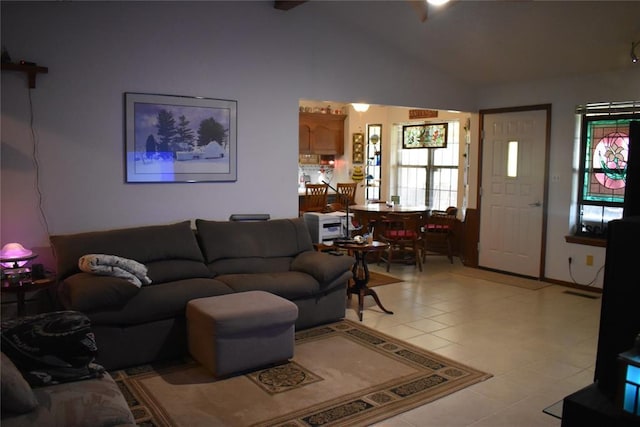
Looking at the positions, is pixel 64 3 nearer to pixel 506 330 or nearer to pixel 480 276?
pixel 506 330

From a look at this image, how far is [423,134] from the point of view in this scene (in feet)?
28.5

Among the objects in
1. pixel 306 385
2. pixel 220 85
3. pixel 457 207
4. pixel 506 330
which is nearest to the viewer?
pixel 306 385

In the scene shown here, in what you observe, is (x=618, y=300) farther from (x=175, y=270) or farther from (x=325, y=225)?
(x=325, y=225)

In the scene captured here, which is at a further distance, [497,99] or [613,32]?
[497,99]

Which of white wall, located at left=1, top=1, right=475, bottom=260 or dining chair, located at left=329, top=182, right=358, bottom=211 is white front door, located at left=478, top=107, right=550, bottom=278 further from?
dining chair, located at left=329, top=182, right=358, bottom=211

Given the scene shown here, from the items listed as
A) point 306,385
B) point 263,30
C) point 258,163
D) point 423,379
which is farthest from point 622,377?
point 263,30

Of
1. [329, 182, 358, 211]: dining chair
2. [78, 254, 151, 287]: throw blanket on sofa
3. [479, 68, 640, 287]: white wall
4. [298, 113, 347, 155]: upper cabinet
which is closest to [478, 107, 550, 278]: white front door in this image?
[479, 68, 640, 287]: white wall

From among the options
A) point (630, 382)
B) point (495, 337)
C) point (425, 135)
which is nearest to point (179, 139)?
point (495, 337)

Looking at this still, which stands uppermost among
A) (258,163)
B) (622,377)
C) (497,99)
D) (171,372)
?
(497,99)

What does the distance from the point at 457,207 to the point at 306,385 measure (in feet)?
17.6

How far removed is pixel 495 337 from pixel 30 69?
419 centimetres

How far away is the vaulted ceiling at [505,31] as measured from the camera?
4.79m

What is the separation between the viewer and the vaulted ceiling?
15.7 ft

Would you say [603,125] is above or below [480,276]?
above
